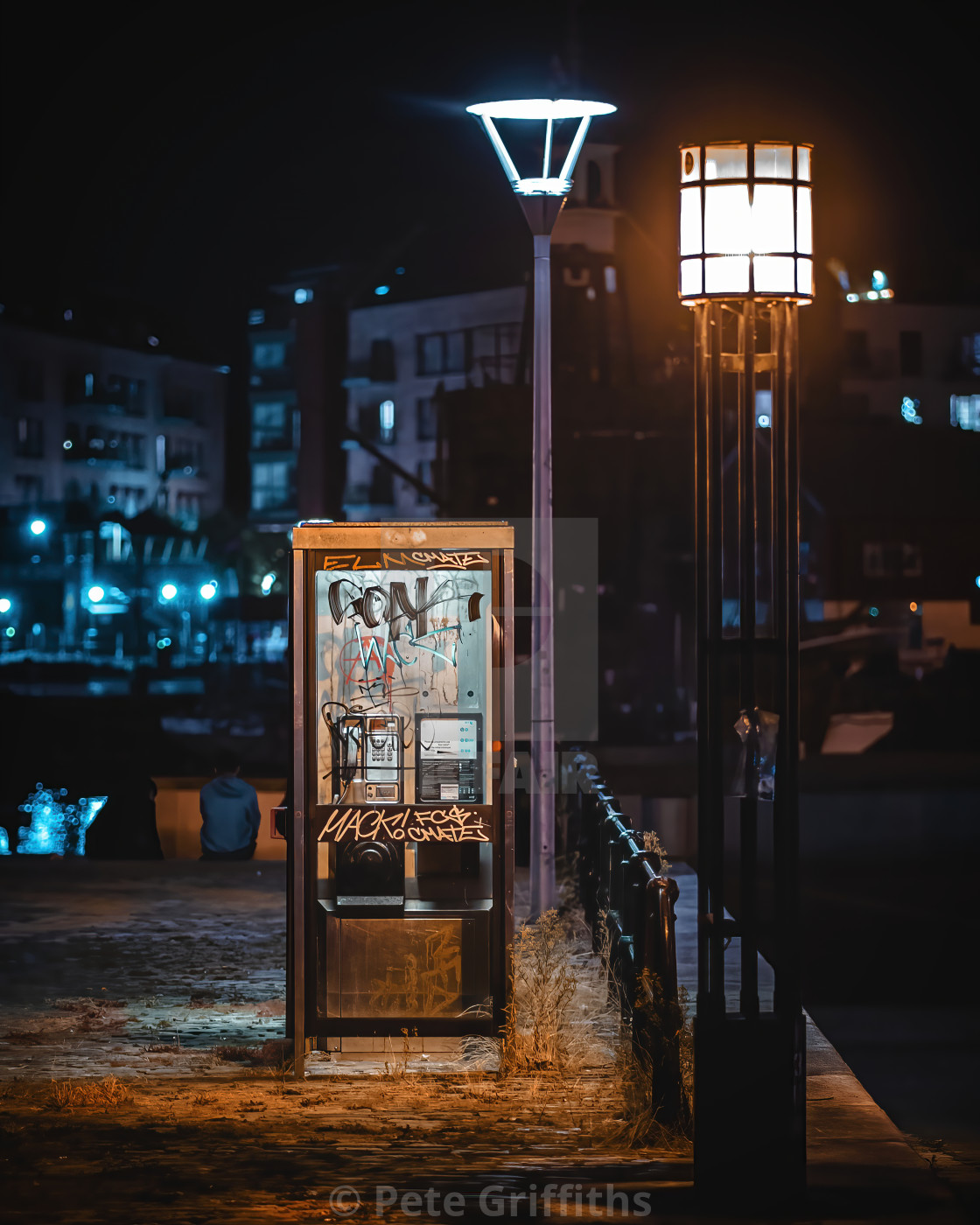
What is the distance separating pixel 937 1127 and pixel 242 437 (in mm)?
71602

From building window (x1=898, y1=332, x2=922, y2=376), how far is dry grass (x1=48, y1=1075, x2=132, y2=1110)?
60002 millimetres

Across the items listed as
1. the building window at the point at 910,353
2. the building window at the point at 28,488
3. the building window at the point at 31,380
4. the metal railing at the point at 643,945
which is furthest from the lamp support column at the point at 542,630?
the building window at the point at 31,380

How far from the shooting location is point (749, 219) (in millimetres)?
5355

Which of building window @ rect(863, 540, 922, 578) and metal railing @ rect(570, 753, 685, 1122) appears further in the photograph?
building window @ rect(863, 540, 922, 578)

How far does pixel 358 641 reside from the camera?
25.4 feet

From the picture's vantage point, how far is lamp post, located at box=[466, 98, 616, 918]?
10562mm

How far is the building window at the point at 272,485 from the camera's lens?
75.0 metres

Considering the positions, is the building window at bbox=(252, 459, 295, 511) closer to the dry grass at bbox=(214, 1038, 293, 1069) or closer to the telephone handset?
the telephone handset

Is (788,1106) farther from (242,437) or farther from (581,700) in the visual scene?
(242,437)

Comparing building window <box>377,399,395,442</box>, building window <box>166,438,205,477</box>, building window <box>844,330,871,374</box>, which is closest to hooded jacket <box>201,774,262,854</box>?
Answer: building window <box>377,399,395,442</box>

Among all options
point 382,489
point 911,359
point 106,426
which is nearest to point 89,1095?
point 382,489

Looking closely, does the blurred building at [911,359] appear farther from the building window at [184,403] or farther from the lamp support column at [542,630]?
the lamp support column at [542,630]

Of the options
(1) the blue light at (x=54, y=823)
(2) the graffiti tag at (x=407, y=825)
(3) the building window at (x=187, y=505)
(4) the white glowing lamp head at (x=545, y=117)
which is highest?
(3) the building window at (x=187, y=505)

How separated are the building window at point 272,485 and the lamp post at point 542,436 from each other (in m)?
64.2
